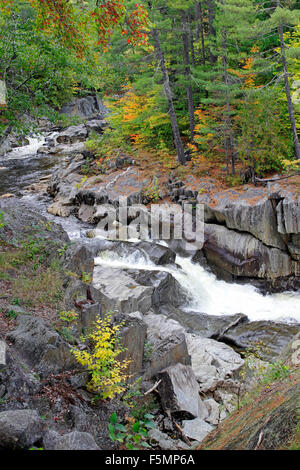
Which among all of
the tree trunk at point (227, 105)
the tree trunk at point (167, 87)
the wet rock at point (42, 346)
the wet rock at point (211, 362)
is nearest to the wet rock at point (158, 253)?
the wet rock at point (211, 362)

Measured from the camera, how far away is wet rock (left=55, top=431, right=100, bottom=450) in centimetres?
375

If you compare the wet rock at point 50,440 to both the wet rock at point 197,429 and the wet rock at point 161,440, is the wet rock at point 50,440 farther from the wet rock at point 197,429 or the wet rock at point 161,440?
the wet rock at point 197,429

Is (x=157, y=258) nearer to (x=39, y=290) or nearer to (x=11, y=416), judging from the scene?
(x=39, y=290)

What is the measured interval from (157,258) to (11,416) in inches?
397

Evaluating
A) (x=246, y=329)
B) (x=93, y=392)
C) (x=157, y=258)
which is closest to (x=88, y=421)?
(x=93, y=392)

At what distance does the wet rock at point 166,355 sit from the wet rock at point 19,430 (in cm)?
357

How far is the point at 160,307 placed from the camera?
11.7 metres

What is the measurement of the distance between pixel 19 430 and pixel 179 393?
385 cm

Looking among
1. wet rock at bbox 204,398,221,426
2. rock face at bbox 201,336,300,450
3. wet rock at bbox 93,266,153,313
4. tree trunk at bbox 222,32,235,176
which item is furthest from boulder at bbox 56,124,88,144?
rock face at bbox 201,336,300,450

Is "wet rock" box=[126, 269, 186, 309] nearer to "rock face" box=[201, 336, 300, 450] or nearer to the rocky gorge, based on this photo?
the rocky gorge

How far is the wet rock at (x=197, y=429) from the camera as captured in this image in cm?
595

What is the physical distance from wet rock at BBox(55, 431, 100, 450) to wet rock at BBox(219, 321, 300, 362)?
283 inches

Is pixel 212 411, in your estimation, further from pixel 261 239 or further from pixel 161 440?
pixel 261 239

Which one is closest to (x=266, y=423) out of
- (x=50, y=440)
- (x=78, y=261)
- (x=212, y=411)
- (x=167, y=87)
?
(x=50, y=440)
